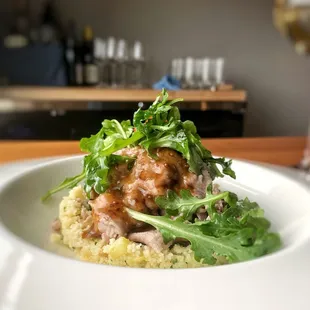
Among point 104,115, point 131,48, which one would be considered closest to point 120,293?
point 104,115

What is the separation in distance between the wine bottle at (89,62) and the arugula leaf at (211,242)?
323 cm

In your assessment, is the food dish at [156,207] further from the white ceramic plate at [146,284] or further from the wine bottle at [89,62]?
the wine bottle at [89,62]

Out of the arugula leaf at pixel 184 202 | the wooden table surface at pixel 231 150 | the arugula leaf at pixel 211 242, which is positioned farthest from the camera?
the wooden table surface at pixel 231 150

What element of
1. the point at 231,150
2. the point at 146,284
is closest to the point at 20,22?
the point at 231,150

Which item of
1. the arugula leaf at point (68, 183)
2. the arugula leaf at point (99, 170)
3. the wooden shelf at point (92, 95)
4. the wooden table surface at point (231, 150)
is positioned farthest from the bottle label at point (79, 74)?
the arugula leaf at point (99, 170)

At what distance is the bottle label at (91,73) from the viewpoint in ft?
12.8

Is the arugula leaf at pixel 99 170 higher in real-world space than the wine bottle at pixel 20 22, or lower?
lower

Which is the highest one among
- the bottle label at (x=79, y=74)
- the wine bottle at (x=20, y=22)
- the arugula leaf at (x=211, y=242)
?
the wine bottle at (x=20, y=22)

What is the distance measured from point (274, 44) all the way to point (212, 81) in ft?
3.08

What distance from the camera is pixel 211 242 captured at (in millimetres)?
753

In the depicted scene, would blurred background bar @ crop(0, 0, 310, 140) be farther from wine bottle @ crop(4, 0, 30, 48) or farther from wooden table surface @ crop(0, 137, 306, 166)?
wooden table surface @ crop(0, 137, 306, 166)

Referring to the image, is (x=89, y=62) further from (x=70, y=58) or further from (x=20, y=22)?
(x=20, y=22)

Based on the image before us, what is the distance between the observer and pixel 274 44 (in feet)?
15.5

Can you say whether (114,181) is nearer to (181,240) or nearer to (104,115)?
(181,240)
